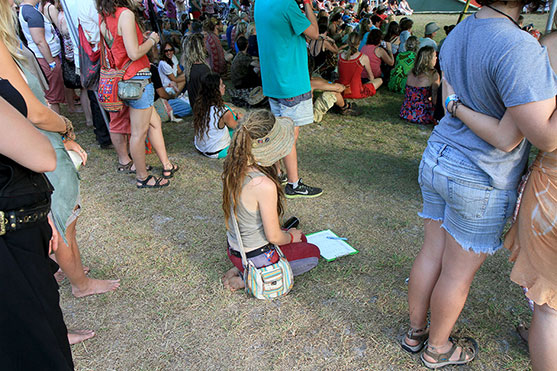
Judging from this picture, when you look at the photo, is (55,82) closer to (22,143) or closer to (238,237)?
(238,237)

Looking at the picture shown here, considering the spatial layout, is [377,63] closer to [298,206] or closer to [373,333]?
[298,206]

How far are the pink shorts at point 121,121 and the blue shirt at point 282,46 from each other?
56.4 inches

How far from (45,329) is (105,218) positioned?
2288 mm

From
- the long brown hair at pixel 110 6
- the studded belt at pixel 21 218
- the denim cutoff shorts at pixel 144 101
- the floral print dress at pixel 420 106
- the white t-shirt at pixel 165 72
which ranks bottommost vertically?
the floral print dress at pixel 420 106

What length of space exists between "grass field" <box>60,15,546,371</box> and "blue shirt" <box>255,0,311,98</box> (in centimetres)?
104

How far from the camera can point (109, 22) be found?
10.3ft

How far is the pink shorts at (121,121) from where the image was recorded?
378 cm

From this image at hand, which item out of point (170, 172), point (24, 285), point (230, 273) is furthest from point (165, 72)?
point (24, 285)

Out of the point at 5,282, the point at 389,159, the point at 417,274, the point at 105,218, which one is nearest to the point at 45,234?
the point at 5,282

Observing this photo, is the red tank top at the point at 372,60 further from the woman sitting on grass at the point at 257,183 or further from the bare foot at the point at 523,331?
the bare foot at the point at 523,331

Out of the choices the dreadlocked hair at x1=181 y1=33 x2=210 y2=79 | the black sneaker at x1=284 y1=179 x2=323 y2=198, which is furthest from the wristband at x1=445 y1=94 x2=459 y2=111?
the dreadlocked hair at x1=181 y1=33 x2=210 y2=79

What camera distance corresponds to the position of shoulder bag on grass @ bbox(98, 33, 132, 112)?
3.32 metres

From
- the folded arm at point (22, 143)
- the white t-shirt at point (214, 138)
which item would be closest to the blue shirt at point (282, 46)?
the white t-shirt at point (214, 138)

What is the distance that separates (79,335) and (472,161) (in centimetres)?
222
